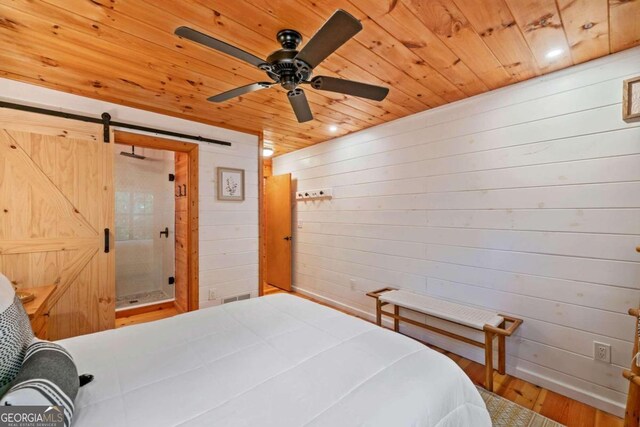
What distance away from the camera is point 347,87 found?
1.63m

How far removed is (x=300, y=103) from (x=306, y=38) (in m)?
0.36

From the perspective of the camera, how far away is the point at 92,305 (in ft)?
8.07

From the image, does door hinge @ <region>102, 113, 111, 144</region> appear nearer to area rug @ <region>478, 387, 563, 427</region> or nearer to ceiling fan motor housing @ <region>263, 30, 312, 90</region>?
ceiling fan motor housing @ <region>263, 30, 312, 90</region>

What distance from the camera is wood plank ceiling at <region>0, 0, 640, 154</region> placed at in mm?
1405

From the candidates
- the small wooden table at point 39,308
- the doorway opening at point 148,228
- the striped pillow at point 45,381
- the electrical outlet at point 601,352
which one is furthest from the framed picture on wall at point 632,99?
the doorway opening at point 148,228

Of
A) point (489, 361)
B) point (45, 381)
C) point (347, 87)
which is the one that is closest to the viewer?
point (45, 381)

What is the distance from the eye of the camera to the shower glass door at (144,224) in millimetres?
4109

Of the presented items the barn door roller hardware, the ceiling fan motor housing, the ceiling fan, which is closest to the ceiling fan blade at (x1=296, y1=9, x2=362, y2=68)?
the ceiling fan

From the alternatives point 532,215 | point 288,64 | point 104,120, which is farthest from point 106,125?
point 532,215

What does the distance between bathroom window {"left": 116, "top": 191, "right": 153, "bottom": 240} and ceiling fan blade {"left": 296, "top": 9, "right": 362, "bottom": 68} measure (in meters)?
3.91

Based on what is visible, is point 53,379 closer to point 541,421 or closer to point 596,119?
point 541,421

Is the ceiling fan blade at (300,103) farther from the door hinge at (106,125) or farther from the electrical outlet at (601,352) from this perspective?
the electrical outlet at (601,352)

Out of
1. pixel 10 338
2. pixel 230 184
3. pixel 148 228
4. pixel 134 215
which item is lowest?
pixel 10 338

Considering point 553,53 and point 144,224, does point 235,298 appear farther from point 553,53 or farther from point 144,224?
point 553,53
